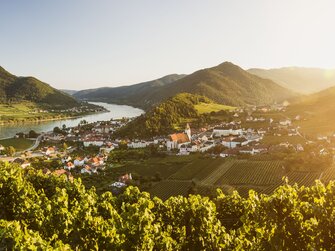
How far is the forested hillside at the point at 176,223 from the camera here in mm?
11211

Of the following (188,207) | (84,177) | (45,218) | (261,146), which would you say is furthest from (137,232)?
(261,146)

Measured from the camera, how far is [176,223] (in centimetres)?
1628

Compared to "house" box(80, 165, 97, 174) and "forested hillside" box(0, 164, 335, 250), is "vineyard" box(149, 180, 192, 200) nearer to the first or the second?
"house" box(80, 165, 97, 174)

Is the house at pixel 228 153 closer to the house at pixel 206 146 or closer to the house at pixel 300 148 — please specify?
the house at pixel 206 146

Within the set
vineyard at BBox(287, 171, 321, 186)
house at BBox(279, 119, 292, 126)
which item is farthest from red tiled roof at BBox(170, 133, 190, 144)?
vineyard at BBox(287, 171, 321, 186)

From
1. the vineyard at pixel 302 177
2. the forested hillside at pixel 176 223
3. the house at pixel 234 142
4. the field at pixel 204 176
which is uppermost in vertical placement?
the forested hillside at pixel 176 223

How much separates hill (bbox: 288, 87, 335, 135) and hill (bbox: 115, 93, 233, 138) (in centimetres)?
3439

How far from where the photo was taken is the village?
71188 millimetres

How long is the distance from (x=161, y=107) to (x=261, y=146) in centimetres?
4808

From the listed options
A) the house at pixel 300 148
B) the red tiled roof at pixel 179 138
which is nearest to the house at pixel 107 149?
the red tiled roof at pixel 179 138

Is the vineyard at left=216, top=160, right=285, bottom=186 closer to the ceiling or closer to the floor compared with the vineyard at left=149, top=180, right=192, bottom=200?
closer to the ceiling

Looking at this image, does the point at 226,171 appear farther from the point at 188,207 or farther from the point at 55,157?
the point at 188,207

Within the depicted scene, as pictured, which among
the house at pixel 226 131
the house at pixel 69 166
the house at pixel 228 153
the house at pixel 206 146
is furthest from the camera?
the house at pixel 226 131

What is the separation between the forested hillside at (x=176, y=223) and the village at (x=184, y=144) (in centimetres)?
3648
